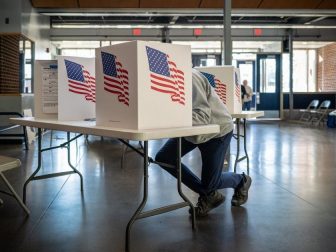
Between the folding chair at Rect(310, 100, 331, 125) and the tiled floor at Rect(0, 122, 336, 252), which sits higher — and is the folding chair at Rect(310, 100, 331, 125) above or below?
above

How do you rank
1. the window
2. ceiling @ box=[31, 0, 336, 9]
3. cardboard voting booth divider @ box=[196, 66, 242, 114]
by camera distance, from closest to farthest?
cardboard voting booth divider @ box=[196, 66, 242, 114] < ceiling @ box=[31, 0, 336, 9] < the window

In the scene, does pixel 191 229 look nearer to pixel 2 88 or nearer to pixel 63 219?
pixel 63 219

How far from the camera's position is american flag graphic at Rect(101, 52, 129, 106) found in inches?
83.8

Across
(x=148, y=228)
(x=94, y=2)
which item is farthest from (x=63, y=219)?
(x=94, y=2)

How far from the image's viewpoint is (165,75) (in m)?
2.22

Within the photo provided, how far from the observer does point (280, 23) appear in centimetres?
1184

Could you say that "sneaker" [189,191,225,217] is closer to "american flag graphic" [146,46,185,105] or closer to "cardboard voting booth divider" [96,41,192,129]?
"cardboard voting booth divider" [96,41,192,129]

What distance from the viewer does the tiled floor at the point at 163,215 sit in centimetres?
237

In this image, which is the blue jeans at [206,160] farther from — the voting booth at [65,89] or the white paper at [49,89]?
the white paper at [49,89]

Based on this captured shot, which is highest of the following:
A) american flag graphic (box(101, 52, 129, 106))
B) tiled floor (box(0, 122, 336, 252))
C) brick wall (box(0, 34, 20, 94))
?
brick wall (box(0, 34, 20, 94))

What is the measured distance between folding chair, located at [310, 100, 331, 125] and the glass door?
4.18ft

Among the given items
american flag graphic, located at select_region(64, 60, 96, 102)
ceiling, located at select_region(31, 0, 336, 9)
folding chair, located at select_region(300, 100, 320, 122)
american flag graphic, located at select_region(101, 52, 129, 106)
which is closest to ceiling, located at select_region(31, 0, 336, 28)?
ceiling, located at select_region(31, 0, 336, 9)

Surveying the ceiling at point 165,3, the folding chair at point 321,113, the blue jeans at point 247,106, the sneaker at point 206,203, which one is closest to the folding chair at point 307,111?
the folding chair at point 321,113

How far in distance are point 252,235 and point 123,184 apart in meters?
1.81
